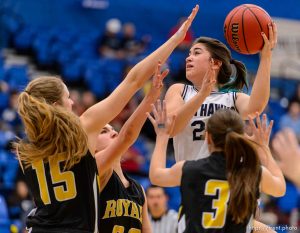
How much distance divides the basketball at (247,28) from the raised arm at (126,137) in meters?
0.83

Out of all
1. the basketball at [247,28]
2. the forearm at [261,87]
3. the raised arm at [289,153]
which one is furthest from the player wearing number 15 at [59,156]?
the raised arm at [289,153]

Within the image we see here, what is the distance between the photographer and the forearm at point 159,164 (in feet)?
14.9

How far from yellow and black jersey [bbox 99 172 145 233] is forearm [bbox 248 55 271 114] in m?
1.08

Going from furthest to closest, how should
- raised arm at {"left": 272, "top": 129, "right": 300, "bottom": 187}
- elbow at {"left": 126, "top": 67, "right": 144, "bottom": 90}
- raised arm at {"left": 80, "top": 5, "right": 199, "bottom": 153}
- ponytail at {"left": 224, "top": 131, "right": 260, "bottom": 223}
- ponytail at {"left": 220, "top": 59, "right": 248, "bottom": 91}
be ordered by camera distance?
ponytail at {"left": 220, "top": 59, "right": 248, "bottom": 91} → elbow at {"left": 126, "top": 67, "right": 144, "bottom": 90} → raised arm at {"left": 80, "top": 5, "right": 199, "bottom": 153} → ponytail at {"left": 224, "top": 131, "right": 260, "bottom": 223} → raised arm at {"left": 272, "top": 129, "right": 300, "bottom": 187}

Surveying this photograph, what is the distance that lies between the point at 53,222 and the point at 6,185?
5.96 m

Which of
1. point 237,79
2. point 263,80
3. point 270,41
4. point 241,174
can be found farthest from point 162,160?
point 237,79

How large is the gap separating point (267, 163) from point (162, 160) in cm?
65

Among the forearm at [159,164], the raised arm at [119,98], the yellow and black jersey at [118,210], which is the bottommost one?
the yellow and black jersey at [118,210]

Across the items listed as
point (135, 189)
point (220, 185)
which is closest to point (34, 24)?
point (135, 189)

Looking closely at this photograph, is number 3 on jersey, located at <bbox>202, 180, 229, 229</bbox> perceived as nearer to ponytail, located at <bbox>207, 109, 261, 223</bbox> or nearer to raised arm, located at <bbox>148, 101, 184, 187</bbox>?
ponytail, located at <bbox>207, 109, 261, 223</bbox>

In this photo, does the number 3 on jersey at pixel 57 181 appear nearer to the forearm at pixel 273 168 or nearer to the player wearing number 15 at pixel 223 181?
the player wearing number 15 at pixel 223 181

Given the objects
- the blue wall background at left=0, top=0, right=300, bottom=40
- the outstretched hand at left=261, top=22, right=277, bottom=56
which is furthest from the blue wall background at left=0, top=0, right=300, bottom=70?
the outstretched hand at left=261, top=22, right=277, bottom=56

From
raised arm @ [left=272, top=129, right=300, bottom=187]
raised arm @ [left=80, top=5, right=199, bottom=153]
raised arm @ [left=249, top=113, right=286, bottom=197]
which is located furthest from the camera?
raised arm @ [left=80, top=5, right=199, bottom=153]

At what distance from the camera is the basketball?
5465 millimetres
